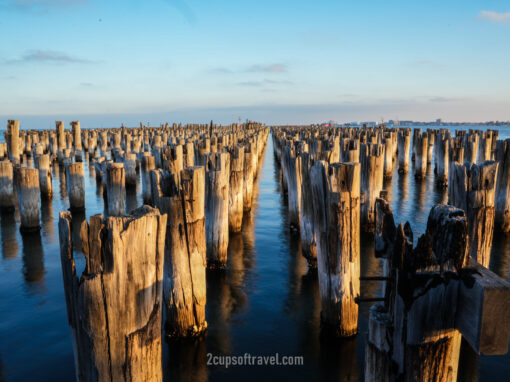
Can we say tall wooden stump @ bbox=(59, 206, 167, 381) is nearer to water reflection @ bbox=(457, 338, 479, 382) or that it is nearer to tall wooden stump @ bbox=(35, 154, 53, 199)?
water reflection @ bbox=(457, 338, 479, 382)

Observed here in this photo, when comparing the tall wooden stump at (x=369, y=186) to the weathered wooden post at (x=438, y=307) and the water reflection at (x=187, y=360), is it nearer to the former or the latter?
the water reflection at (x=187, y=360)

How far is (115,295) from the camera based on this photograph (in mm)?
2615

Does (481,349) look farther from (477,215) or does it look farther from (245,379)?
(245,379)

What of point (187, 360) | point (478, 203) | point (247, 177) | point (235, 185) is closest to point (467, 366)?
point (478, 203)

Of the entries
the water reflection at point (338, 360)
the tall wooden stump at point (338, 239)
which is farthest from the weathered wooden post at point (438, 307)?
the water reflection at point (338, 360)

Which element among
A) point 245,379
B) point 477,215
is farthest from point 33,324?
point 477,215

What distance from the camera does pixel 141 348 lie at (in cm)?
276

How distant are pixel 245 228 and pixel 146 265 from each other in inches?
322

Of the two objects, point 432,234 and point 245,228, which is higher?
point 432,234

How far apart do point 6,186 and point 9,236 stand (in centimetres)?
240

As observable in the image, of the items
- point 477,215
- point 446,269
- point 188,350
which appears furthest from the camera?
point 188,350

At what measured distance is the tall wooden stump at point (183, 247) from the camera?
4477 mm

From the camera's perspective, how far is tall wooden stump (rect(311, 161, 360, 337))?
4.25 m

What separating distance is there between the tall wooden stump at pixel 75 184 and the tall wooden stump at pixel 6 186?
1.60m
